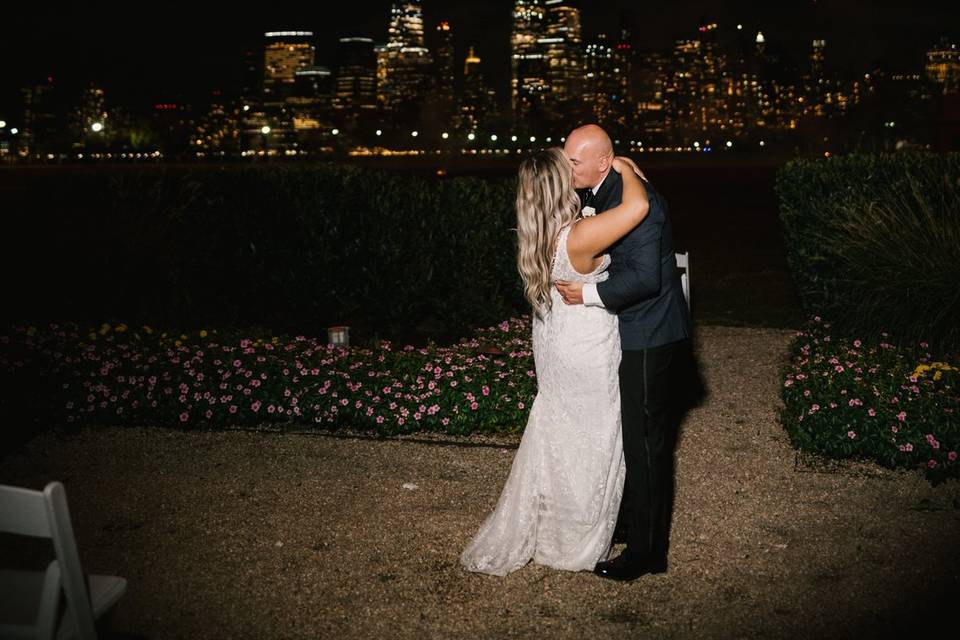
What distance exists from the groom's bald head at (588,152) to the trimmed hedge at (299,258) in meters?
4.94

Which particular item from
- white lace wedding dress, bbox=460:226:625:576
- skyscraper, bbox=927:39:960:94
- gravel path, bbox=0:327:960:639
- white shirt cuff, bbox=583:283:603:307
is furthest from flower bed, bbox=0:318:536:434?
skyscraper, bbox=927:39:960:94

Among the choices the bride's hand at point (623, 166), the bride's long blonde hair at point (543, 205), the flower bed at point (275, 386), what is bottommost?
the flower bed at point (275, 386)

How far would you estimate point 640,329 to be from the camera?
4176mm

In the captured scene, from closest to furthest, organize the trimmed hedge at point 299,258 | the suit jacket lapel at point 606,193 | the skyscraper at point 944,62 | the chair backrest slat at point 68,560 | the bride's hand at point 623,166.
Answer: the chair backrest slat at point 68,560 < the bride's hand at point 623,166 < the suit jacket lapel at point 606,193 < the trimmed hedge at point 299,258 < the skyscraper at point 944,62

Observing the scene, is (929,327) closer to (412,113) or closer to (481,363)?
(481,363)

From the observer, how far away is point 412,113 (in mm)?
150625

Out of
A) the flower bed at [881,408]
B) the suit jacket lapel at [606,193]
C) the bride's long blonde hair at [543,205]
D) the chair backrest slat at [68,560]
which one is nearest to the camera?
the chair backrest slat at [68,560]

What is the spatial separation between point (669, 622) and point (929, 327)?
15.4 ft

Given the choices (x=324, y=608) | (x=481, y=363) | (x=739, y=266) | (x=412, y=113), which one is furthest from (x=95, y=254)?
(x=412, y=113)

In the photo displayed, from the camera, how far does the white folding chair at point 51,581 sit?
8.35 feet

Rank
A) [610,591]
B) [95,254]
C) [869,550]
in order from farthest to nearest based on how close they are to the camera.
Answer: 1. [95,254]
2. [869,550]
3. [610,591]

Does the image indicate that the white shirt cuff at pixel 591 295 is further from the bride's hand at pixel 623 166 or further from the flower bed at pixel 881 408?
the flower bed at pixel 881 408

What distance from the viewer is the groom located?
403 cm

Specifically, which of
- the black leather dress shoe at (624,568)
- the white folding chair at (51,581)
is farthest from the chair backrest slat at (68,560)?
the black leather dress shoe at (624,568)
